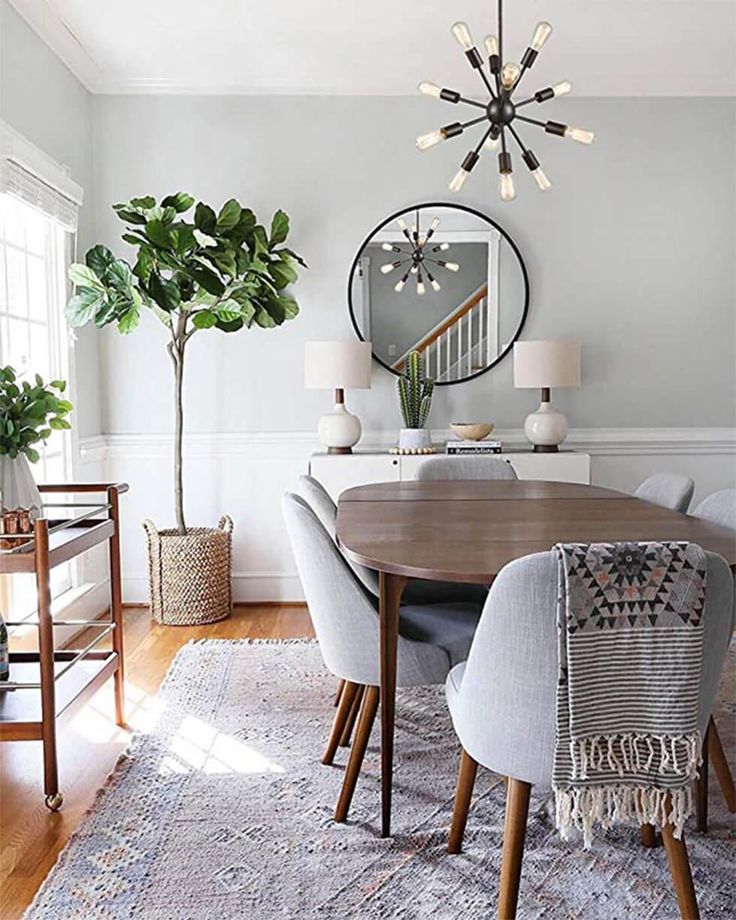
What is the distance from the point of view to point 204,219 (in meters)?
3.75

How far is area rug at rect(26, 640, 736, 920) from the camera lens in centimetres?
178

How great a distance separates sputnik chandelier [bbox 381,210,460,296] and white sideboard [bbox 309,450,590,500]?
930 millimetres

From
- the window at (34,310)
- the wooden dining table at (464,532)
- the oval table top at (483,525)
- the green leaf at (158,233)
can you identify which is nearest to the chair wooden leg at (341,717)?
the wooden dining table at (464,532)

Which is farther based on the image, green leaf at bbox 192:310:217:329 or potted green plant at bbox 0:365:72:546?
green leaf at bbox 192:310:217:329

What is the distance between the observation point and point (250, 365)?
4.32m

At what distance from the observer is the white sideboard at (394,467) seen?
12.9ft

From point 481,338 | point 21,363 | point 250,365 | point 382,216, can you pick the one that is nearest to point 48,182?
point 21,363

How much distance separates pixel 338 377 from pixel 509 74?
1.68m

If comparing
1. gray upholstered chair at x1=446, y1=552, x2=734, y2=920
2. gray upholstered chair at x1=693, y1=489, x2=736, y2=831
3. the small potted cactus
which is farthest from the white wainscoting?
gray upholstered chair at x1=446, y1=552, x2=734, y2=920

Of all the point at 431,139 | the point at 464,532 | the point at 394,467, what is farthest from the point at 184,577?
the point at 431,139

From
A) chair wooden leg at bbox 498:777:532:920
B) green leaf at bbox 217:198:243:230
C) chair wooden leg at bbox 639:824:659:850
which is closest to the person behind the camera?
chair wooden leg at bbox 498:777:532:920

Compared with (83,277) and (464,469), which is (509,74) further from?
(83,277)

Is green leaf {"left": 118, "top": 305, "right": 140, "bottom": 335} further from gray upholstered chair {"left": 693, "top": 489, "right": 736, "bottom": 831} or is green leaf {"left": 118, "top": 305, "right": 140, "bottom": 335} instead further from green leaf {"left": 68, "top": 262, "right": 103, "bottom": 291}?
gray upholstered chair {"left": 693, "top": 489, "right": 736, "bottom": 831}

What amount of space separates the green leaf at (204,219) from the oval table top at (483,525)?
1496 millimetres
